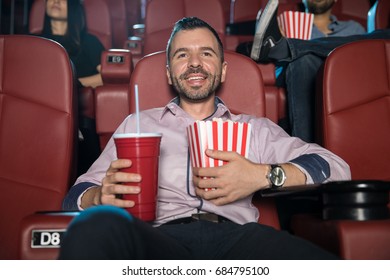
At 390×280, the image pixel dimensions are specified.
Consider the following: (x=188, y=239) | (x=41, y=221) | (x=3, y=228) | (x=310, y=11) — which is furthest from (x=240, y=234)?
(x=310, y=11)

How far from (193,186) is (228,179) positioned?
184mm

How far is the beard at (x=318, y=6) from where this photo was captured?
2487 millimetres

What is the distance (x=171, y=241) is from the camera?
0.96 m

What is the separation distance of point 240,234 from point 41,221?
396 mm

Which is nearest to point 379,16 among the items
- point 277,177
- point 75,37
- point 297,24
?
point 297,24

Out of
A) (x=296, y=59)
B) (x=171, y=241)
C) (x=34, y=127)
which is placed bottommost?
(x=171, y=241)

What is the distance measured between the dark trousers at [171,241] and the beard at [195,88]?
0.37 meters

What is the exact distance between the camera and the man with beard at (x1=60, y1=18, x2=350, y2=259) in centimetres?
80

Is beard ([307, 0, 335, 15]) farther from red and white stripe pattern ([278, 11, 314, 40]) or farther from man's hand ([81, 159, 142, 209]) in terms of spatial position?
man's hand ([81, 159, 142, 209])

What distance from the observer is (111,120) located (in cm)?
158

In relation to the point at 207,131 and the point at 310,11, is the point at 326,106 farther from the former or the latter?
the point at 310,11

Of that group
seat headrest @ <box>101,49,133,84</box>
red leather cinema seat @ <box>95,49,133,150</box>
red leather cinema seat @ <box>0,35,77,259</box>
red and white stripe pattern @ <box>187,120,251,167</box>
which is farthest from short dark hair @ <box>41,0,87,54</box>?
red and white stripe pattern @ <box>187,120,251,167</box>

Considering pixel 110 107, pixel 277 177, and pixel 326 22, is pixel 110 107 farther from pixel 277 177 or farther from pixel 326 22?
pixel 326 22
